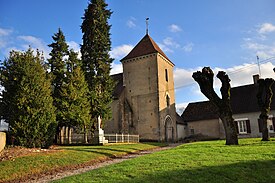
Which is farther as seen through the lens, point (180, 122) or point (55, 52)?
point (180, 122)

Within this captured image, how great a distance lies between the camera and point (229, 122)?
17000 millimetres

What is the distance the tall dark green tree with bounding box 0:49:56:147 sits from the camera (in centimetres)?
1412

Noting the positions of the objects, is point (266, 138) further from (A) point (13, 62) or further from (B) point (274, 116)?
(A) point (13, 62)

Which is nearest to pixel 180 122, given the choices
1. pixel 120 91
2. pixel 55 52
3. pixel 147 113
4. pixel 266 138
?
pixel 147 113

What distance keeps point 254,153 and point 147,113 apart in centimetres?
2192

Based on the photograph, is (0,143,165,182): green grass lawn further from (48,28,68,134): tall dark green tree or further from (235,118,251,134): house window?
(235,118,251,134): house window

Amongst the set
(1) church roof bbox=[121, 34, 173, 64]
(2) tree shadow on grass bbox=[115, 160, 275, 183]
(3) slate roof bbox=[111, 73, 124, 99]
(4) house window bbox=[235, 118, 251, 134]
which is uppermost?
(1) church roof bbox=[121, 34, 173, 64]

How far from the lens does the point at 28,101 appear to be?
47.7 feet

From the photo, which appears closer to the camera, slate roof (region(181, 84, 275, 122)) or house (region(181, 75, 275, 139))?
house (region(181, 75, 275, 139))

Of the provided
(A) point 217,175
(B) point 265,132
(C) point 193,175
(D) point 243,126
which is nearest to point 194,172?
(C) point 193,175

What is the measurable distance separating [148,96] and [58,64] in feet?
43.6

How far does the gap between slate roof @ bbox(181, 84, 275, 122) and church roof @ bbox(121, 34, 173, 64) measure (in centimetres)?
992

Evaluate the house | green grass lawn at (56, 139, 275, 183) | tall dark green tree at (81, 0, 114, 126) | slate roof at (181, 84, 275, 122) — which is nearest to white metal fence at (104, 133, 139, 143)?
tall dark green tree at (81, 0, 114, 126)

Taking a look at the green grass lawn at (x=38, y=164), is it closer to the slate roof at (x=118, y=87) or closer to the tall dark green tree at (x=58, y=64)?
the tall dark green tree at (x=58, y=64)
